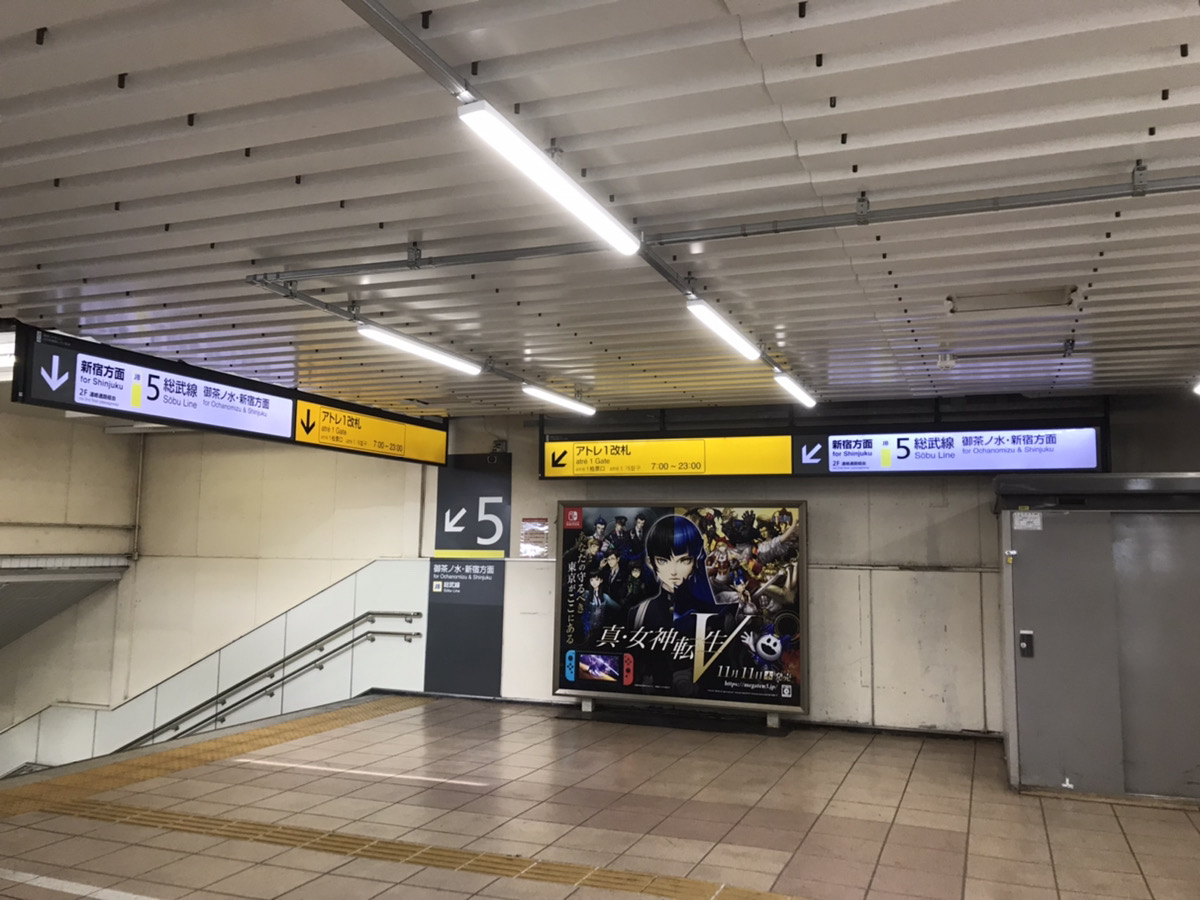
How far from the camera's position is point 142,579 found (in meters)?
13.4

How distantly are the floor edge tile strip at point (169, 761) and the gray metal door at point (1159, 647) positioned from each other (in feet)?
25.3

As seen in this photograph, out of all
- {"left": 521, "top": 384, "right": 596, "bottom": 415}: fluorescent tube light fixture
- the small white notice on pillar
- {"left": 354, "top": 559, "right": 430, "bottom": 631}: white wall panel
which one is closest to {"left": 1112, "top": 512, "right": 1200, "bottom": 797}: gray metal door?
the small white notice on pillar

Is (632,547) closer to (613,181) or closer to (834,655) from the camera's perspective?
(834,655)

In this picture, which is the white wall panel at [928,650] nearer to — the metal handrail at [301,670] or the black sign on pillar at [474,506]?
the black sign on pillar at [474,506]

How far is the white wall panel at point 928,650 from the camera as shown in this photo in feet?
31.9

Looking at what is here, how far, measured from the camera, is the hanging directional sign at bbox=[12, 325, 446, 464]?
6.25m

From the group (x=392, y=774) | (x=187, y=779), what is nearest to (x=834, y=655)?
(x=392, y=774)

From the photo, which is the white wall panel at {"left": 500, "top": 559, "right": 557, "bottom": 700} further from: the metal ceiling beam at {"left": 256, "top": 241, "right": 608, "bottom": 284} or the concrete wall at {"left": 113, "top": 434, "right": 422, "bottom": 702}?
the metal ceiling beam at {"left": 256, "top": 241, "right": 608, "bottom": 284}

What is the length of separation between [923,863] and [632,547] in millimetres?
5506

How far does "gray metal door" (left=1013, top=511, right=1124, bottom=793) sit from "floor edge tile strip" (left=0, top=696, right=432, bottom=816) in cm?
698

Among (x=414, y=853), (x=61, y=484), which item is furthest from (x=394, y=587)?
(x=414, y=853)

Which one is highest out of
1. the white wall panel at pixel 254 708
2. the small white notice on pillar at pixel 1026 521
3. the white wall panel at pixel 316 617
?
the small white notice on pillar at pixel 1026 521

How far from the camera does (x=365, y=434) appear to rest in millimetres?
9492

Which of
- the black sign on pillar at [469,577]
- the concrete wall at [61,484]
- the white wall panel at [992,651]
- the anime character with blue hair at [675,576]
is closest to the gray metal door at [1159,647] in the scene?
the white wall panel at [992,651]
